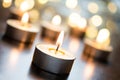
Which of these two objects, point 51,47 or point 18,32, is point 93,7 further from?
point 51,47

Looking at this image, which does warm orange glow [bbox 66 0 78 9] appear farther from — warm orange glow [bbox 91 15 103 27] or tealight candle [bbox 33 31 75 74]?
tealight candle [bbox 33 31 75 74]

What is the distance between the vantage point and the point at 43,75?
0.84 m

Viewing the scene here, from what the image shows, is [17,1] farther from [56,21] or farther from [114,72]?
[114,72]

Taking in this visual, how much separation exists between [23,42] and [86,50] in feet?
1.06

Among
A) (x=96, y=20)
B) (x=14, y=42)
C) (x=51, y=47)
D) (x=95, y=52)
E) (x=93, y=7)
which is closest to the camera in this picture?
(x=51, y=47)

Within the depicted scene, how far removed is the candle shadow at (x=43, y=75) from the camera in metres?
0.82

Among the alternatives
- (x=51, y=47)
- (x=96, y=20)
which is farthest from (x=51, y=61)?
(x=96, y=20)

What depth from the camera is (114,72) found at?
1188mm

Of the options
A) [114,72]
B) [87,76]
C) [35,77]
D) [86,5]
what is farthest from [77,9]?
[35,77]

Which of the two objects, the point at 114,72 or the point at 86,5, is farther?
the point at 86,5

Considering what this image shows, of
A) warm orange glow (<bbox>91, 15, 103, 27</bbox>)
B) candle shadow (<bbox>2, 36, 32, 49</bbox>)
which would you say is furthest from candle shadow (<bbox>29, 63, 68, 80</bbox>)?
warm orange glow (<bbox>91, 15, 103, 27</bbox>)

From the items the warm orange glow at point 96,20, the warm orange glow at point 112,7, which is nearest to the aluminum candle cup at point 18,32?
the warm orange glow at point 96,20

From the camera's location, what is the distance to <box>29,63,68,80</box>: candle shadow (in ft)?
2.69

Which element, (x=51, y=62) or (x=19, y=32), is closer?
(x=51, y=62)
